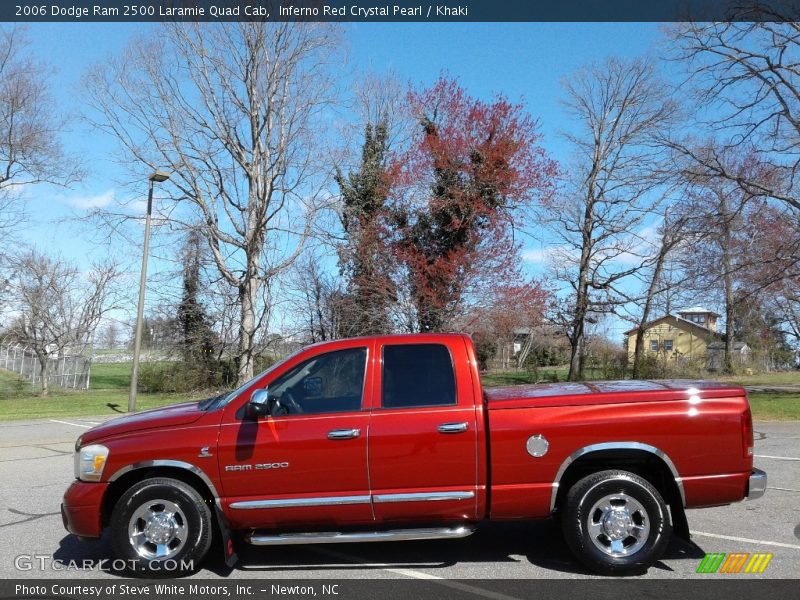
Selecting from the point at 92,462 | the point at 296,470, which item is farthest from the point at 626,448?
the point at 92,462

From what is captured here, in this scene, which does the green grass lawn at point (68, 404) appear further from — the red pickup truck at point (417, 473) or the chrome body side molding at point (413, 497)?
the chrome body side molding at point (413, 497)

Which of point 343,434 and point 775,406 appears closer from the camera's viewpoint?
point 343,434

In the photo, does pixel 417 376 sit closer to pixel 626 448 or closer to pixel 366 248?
pixel 626 448

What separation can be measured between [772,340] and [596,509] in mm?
52913

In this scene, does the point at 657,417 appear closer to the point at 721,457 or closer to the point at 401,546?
the point at 721,457

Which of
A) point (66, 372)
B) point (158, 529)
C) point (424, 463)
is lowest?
point (66, 372)

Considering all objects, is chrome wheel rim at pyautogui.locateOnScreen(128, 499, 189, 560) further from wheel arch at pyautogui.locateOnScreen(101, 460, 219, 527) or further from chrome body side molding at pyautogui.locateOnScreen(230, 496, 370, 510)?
chrome body side molding at pyautogui.locateOnScreen(230, 496, 370, 510)

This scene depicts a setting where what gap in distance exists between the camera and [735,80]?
2116 centimetres

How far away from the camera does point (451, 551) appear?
5.53 m

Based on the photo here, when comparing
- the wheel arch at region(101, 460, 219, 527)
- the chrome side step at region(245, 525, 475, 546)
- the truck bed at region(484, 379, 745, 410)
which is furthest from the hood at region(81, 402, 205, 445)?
the truck bed at region(484, 379, 745, 410)

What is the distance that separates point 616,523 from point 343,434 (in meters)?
2.21

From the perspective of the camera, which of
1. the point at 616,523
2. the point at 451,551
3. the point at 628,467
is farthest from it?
the point at 451,551

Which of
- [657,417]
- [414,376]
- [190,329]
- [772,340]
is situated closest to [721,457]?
[657,417]

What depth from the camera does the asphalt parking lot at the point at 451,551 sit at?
4988 millimetres
